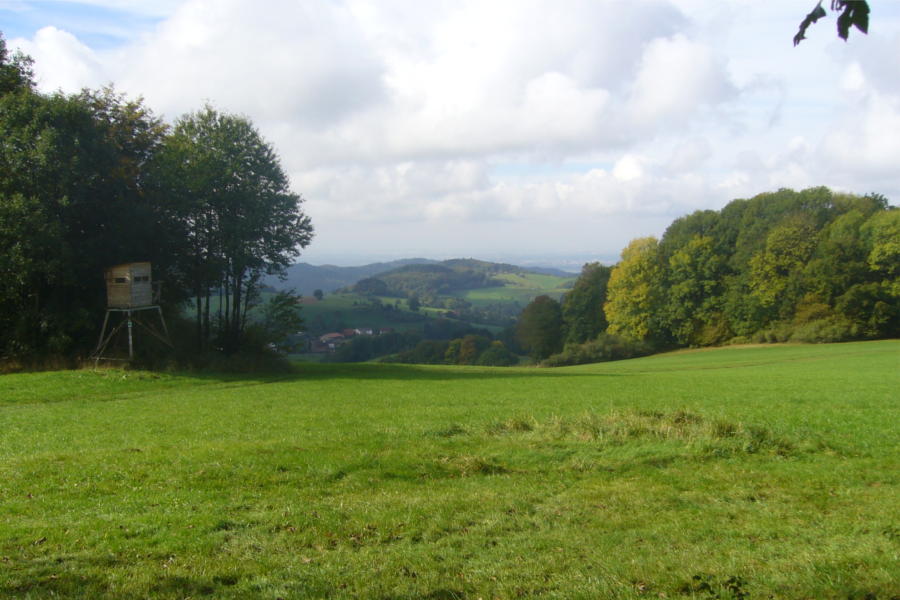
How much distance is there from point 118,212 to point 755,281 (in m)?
61.3

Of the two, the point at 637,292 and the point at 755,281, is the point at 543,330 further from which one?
the point at 755,281

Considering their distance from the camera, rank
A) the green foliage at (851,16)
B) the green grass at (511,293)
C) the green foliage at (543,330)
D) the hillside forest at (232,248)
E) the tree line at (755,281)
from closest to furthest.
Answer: the green foliage at (851,16) < the hillside forest at (232,248) < the tree line at (755,281) < the green foliage at (543,330) < the green grass at (511,293)

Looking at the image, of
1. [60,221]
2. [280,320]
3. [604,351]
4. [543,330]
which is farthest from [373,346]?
[60,221]

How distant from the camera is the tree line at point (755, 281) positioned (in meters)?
58.3

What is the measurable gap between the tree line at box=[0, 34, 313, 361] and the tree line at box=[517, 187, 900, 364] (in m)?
45.0

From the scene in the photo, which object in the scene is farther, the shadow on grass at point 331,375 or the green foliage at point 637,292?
the green foliage at point 637,292

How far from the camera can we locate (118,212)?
32.7 m

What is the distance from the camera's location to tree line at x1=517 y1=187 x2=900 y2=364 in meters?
58.3

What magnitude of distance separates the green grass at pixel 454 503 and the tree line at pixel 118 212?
13.4 metres

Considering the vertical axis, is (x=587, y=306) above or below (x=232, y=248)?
below

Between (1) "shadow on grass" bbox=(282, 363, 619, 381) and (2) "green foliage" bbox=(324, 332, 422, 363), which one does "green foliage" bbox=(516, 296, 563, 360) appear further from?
(1) "shadow on grass" bbox=(282, 363, 619, 381)

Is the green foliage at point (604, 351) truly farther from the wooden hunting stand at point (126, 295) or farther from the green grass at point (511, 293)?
the green grass at point (511, 293)

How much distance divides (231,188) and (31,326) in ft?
44.7

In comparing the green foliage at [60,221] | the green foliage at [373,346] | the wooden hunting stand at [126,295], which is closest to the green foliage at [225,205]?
the green foliage at [60,221]
